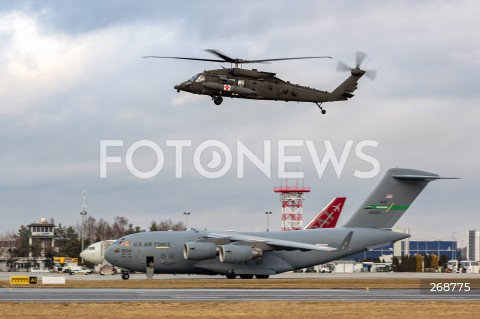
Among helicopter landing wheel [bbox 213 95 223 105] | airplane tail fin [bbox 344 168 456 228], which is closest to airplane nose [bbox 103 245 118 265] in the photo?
airplane tail fin [bbox 344 168 456 228]

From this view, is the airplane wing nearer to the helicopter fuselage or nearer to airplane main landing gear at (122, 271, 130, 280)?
airplane main landing gear at (122, 271, 130, 280)

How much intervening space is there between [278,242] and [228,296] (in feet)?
73.5

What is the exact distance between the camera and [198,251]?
61.4 m

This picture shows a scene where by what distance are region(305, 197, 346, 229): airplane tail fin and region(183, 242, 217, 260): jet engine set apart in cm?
2015

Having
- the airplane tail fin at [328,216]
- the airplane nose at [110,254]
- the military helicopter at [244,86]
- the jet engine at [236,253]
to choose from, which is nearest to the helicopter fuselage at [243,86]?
the military helicopter at [244,86]

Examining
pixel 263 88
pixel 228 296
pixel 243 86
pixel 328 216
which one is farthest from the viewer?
pixel 328 216

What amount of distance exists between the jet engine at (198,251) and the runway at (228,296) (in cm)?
1617

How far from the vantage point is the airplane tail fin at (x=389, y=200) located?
6531cm

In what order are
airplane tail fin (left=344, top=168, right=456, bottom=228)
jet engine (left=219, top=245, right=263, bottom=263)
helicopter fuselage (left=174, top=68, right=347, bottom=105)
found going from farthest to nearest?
airplane tail fin (left=344, top=168, right=456, bottom=228), jet engine (left=219, top=245, right=263, bottom=263), helicopter fuselage (left=174, top=68, right=347, bottom=105)

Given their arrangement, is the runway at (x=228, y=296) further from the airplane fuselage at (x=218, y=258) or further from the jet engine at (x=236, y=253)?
the airplane fuselage at (x=218, y=258)

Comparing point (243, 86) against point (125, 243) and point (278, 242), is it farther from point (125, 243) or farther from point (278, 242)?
point (125, 243)

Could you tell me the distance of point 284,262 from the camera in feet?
210

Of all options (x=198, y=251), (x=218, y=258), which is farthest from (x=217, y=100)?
(x=218, y=258)

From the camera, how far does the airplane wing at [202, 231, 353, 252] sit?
6103 cm
